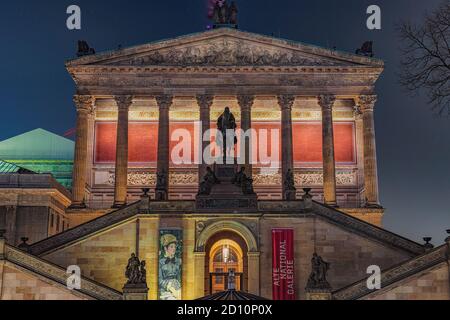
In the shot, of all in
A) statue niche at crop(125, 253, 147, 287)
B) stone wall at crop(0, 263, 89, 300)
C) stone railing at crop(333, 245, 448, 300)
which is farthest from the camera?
stone wall at crop(0, 263, 89, 300)

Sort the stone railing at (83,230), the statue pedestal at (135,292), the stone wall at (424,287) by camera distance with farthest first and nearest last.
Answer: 1. the stone railing at (83,230)
2. the stone wall at (424,287)
3. the statue pedestal at (135,292)

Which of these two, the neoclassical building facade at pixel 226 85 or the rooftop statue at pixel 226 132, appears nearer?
the rooftop statue at pixel 226 132

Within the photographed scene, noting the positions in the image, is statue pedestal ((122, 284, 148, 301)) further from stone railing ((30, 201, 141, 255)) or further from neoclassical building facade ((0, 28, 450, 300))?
stone railing ((30, 201, 141, 255))

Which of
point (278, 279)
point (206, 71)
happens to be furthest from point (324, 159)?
point (278, 279)

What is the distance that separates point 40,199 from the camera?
48.4 meters

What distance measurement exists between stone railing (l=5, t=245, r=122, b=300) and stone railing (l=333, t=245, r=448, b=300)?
9508mm

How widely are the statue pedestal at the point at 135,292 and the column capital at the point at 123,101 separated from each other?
83.5 feet

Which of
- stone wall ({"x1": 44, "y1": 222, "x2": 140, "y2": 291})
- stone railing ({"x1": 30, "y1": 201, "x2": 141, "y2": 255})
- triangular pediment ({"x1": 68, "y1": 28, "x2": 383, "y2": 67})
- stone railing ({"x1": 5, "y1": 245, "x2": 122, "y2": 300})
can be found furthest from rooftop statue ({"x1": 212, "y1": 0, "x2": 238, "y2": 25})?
stone railing ({"x1": 5, "y1": 245, "x2": 122, "y2": 300})

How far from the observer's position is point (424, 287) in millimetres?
27578

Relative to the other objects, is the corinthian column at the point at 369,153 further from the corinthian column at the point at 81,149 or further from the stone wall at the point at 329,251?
the corinthian column at the point at 81,149

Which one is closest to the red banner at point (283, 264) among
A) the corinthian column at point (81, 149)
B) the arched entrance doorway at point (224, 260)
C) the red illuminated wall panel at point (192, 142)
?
the arched entrance doorway at point (224, 260)

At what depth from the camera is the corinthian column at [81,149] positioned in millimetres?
48000

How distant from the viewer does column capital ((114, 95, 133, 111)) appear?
4978 centimetres

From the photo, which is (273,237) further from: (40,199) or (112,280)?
(40,199)
